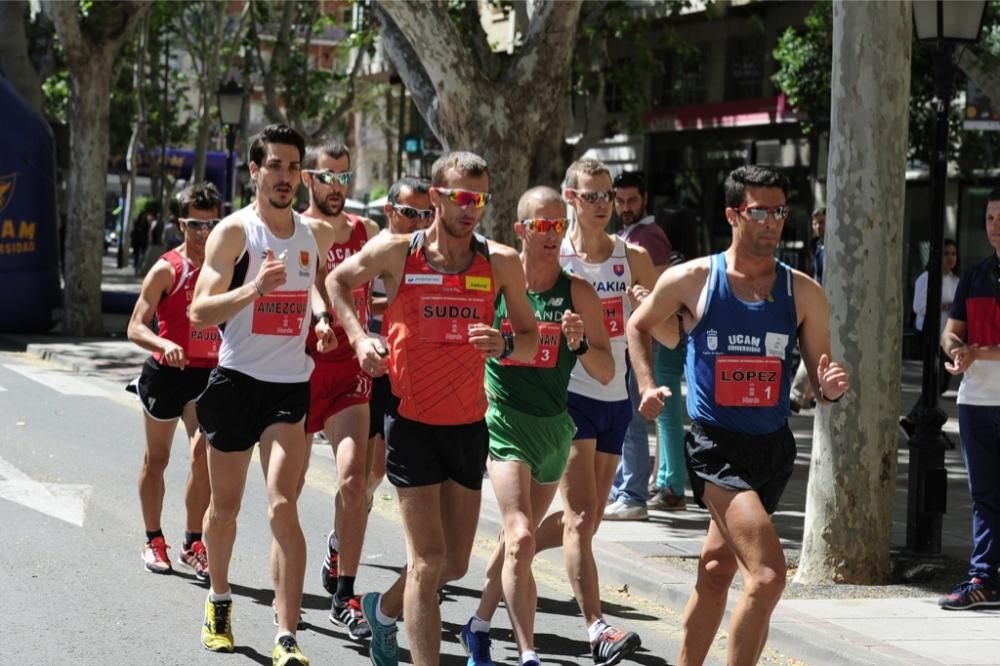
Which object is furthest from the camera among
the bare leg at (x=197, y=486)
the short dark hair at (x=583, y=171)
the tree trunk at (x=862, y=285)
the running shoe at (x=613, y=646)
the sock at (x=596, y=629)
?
the tree trunk at (x=862, y=285)

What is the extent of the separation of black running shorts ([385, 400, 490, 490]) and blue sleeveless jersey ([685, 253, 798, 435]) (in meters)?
0.80

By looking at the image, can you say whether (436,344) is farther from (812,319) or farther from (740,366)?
(812,319)

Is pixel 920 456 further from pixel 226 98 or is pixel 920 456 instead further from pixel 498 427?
pixel 226 98

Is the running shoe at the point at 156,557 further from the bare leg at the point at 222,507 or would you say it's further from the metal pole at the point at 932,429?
the metal pole at the point at 932,429

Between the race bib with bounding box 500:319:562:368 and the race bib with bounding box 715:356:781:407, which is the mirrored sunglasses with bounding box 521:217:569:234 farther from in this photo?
the race bib with bounding box 715:356:781:407

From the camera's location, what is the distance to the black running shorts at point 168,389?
828 centimetres

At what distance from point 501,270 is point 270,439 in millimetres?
1187

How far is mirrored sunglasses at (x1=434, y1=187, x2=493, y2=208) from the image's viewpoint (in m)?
5.85

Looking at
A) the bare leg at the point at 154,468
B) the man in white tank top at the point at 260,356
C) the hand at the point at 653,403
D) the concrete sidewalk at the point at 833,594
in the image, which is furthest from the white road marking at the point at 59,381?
the hand at the point at 653,403

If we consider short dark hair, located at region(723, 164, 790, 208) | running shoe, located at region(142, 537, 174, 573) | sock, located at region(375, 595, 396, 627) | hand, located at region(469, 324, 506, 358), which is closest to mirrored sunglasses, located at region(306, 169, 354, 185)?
running shoe, located at region(142, 537, 174, 573)

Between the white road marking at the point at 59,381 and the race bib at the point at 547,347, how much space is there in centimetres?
1074

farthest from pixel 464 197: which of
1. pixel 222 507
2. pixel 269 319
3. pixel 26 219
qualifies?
pixel 26 219

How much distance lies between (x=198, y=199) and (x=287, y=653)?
277cm

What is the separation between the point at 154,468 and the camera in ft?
27.6
